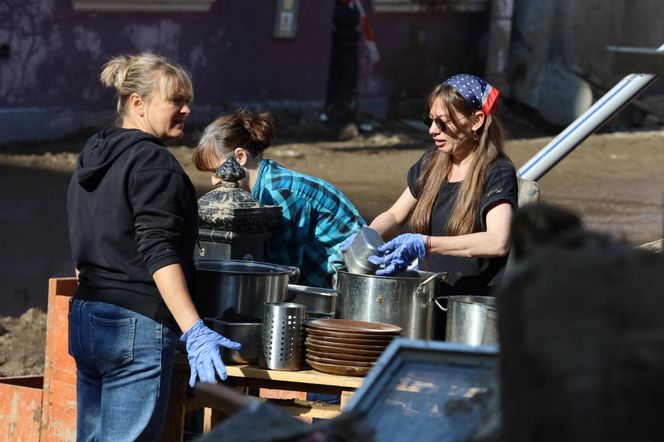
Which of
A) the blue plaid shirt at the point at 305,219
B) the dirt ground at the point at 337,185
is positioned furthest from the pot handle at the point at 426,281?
the dirt ground at the point at 337,185

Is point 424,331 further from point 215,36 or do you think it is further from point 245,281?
point 215,36

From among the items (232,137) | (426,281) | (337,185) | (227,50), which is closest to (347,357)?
(426,281)

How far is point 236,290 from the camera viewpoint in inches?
155

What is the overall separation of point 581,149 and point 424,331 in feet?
41.7

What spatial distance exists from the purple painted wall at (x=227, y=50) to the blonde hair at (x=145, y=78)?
24.7ft

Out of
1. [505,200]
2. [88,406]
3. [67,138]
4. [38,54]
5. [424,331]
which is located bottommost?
[88,406]

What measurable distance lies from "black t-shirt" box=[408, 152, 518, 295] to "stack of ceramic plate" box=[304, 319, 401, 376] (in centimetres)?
47

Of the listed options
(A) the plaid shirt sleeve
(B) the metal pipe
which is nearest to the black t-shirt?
(A) the plaid shirt sleeve

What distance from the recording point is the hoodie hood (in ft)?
11.3

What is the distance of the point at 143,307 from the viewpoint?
3.44 metres

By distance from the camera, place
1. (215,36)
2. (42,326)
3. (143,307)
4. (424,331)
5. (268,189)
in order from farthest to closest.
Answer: (215,36) → (42,326) → (268,189) → (424,331) → (143,307)

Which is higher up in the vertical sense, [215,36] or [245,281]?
[215,36]

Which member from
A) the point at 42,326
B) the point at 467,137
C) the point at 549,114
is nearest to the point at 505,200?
the point at 467,137

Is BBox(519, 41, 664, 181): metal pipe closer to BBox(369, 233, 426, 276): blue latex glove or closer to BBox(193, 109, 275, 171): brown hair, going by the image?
BBox(193, 109, 275, 171): brown hair
